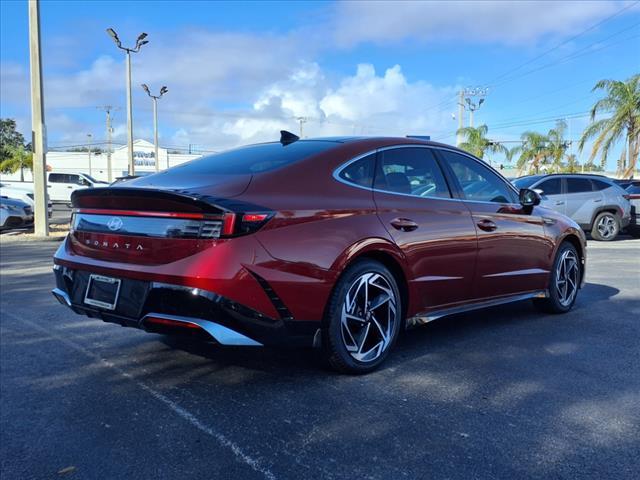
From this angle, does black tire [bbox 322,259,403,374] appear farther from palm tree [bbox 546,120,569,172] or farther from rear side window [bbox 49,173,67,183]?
palm tree [bbox 546,120,569,172]

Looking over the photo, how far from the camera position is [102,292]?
349 centimetres

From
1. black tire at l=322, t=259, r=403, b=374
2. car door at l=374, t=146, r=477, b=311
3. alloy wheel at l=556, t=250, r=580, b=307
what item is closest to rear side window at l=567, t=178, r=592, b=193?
alloy wheel at l=556, t=250, r=580, b=307

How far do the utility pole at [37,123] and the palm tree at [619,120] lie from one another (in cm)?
2222

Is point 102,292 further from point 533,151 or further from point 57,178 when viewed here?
point 533,151

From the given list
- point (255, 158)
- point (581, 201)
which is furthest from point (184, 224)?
point (581, 201)

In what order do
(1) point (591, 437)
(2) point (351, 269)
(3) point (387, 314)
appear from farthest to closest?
Result: 1. (3) point (387, 314)
2. (2) point (351, 269)
3. (1) point (591, 437)

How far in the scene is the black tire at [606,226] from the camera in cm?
1383

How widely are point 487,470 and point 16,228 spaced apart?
1567cm

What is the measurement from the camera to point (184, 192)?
3.28 meters

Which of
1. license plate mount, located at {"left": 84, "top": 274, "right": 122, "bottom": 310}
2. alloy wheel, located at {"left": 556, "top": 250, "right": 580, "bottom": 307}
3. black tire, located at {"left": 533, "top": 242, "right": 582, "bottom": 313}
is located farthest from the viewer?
alloy wheel, located at {"left": 556, "top": 250, "right": 580, "bottom": 307}

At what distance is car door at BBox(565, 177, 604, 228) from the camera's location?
13.8m

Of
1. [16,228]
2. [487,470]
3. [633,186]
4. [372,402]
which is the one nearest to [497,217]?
[372,402]

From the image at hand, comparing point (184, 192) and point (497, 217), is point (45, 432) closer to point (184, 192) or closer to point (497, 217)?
point (184, 192)

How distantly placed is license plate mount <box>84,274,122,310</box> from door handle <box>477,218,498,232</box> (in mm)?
2794
